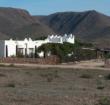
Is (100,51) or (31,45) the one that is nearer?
(31,45)

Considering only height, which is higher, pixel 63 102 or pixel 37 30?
pixel 37 30

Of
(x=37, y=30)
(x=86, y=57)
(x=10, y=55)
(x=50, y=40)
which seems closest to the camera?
(x=10, y=55)

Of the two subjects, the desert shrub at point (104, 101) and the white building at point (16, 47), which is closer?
the desert shrub at point (104, 101)

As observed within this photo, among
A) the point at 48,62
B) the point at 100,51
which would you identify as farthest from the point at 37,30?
the point at 48,62

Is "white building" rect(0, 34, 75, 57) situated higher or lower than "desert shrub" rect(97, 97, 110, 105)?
higher

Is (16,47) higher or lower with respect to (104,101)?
higher

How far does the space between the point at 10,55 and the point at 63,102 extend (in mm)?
70531

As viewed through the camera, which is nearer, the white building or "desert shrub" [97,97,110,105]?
"desert shrub" [97,97,110,105]

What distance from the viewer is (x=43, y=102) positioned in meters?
20.1

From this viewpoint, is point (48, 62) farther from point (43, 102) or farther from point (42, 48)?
point (43, 102)

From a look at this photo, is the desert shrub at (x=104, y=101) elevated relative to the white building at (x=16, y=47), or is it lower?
lower

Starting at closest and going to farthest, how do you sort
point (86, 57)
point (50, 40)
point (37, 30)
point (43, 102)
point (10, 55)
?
point (43, 102)
point (10, 55)
point (86, 57)
point (50, 40)
point (37, 30)

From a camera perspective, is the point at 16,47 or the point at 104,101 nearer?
the point at 104,101

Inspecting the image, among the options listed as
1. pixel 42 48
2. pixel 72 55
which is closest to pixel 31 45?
pixel 42 48
